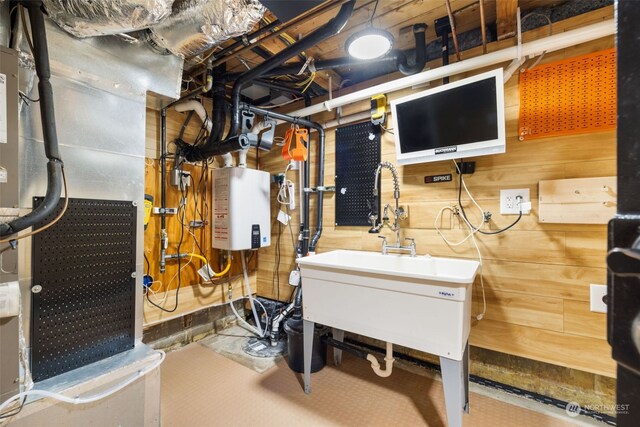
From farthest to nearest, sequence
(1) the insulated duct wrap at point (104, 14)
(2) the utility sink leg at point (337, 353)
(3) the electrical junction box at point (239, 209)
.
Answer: (3) the electrical junction box at point (239, 209) < (2) the utility sink leg at point (337, 353) < (1) the insulated duct wrap at point (104, 14)

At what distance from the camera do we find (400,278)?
1516 millimetres

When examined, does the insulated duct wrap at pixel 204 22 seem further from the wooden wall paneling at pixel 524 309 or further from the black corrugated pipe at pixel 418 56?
the wooden wall paneling at pixel 524 309

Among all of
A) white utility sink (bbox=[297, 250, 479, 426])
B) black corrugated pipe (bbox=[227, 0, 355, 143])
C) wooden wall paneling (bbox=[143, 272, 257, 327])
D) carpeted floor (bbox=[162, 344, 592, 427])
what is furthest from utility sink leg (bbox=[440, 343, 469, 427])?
wooden wall paneling (bbox=[143, 272, 257, 327])

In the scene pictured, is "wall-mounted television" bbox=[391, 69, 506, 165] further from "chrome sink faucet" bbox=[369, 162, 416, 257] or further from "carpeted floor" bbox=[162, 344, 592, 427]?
"carpeted floor" bbox=[162, 344, 592, 427]

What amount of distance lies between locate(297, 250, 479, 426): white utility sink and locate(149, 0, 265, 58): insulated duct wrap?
53.0 inches

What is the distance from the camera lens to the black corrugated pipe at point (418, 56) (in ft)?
6.28

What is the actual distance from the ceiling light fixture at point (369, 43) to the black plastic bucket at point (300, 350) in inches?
75.7

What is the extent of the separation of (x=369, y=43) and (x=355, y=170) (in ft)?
3.29

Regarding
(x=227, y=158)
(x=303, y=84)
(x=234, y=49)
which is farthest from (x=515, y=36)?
(x=227, y=158)

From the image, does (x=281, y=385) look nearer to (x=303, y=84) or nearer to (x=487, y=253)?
(x=487, y=253)

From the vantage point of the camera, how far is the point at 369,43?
1.69m

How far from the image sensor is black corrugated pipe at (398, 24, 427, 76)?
1915 mm

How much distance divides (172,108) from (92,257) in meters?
1.61

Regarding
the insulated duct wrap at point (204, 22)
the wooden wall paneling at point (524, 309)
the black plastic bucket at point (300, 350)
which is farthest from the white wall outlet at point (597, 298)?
the insulated duct wrap at point (204, 22)
